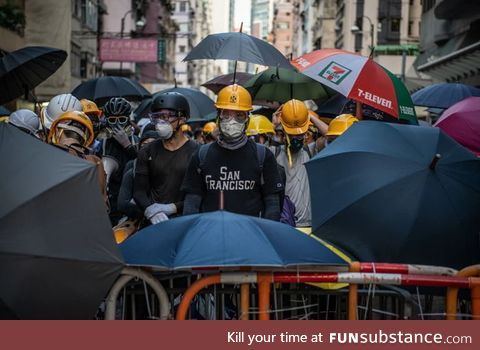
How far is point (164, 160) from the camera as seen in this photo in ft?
23.9

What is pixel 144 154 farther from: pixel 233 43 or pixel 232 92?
pixel 233 43

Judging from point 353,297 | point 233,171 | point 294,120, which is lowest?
point 353,297

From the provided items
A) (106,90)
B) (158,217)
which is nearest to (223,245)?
(158,217)

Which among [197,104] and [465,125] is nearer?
[465,125]

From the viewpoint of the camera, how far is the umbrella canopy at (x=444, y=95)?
1320 cm

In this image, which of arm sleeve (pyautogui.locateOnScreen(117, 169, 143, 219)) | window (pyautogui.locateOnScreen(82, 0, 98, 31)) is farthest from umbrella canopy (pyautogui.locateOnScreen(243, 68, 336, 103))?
window (pyautogui.locateOnScreen(82, 0, 98, 31))

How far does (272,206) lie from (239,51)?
3661mm

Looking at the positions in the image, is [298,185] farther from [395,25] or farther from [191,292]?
[395,25]

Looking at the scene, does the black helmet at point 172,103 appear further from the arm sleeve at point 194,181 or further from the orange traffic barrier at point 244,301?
the orange traffic barrier at point 244,301

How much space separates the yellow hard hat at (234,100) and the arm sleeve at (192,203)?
0.59 m

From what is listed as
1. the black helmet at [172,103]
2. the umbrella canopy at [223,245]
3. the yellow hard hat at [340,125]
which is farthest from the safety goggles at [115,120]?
the umbrella canopy at [223,245]

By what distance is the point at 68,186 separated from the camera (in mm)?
4293

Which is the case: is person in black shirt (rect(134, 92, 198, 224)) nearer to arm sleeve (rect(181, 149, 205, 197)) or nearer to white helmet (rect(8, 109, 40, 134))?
arm sleeve (rect(181, 149, 205, 197))
